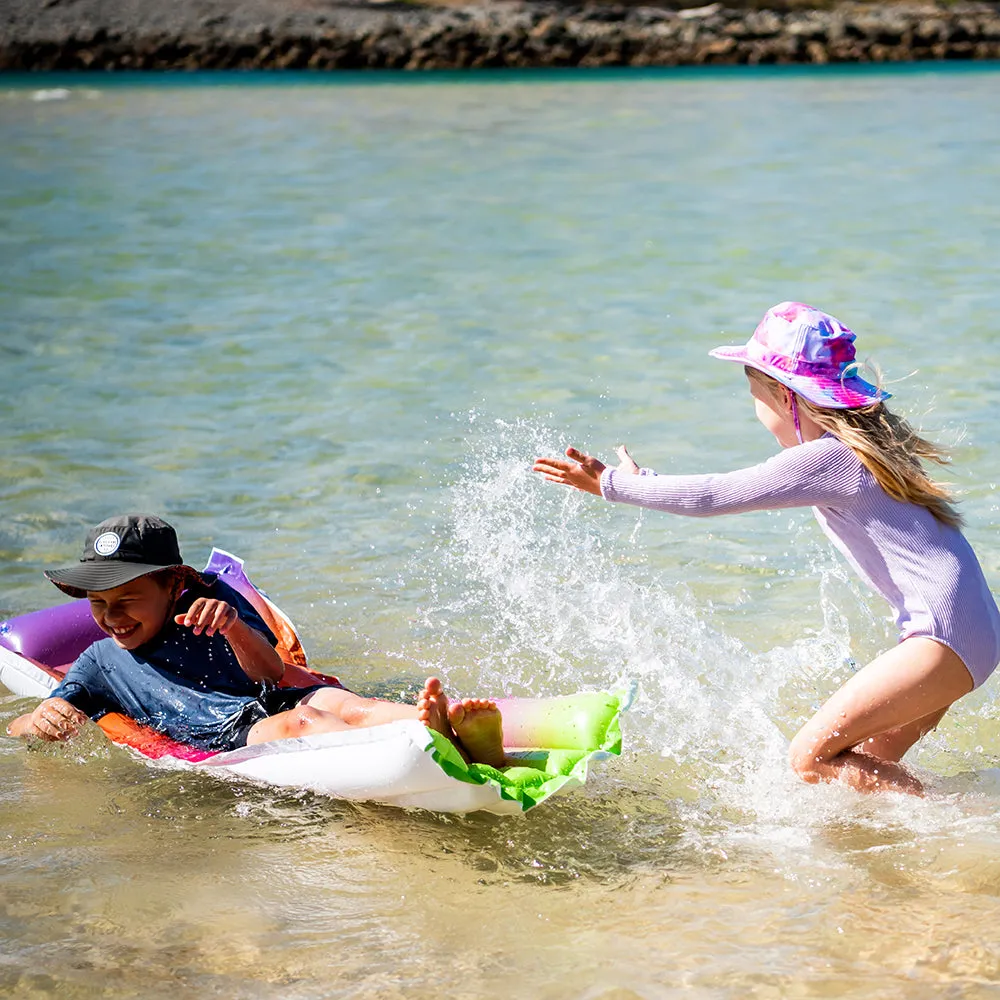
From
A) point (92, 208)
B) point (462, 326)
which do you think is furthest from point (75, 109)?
point (462, 326)

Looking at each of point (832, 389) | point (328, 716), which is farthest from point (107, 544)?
point (832, 389)

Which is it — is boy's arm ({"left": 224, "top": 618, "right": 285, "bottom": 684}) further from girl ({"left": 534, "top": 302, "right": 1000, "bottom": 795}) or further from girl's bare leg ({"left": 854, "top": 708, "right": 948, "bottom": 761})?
girl's bare leg ({"left": 854, "top": 708, "right": 948, "bottom": 761})

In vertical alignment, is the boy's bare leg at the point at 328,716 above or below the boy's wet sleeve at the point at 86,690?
below

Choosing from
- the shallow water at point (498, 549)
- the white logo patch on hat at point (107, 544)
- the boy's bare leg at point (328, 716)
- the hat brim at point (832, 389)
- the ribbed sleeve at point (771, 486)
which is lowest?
the shallow water at point (498, 549)

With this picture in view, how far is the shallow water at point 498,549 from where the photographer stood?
10.0 ft

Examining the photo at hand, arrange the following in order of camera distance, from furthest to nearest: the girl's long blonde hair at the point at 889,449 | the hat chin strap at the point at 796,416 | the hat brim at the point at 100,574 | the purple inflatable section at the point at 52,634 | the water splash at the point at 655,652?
the purple inflatable section at the point at 52,634
the hat brim at the point at 100,574
the water splash at the point at 655,652
the hat chin strap at the point at 796,416
the girl's long blonde hair at the point at 889,449

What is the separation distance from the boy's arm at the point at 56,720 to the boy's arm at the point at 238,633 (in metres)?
0.38

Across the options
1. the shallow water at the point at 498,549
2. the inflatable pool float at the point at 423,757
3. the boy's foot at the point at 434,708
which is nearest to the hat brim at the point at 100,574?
the inflatable pool float at the point at 423,757

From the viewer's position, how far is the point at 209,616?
358cm

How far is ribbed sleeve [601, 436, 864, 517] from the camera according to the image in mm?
3232

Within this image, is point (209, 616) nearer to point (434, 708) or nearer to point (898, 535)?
point (434, 708)

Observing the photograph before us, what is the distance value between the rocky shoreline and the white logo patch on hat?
90.8ft

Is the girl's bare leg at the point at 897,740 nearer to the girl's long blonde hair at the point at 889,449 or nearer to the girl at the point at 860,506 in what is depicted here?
the girl at the point at 860,506

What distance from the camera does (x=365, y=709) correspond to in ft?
12.4
